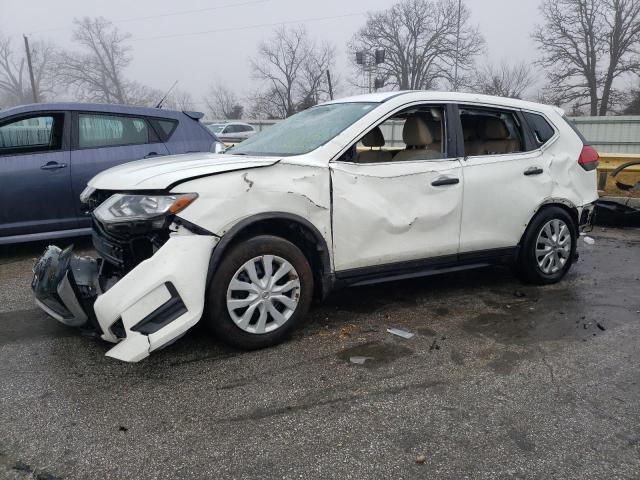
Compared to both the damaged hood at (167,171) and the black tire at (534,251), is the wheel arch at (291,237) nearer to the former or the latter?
the damaged hood at (167,171)

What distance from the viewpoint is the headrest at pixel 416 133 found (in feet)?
14.3

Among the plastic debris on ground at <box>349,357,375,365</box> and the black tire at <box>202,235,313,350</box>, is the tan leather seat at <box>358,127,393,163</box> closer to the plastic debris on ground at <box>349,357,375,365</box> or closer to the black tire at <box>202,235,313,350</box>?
the black tire at <box>202,235,313,350</box>

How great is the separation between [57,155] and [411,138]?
3.93m

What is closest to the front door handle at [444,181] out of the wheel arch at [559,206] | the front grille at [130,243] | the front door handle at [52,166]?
the wheel arch at [559,206]

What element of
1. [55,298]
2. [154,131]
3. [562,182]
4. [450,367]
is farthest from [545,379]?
[154,131]

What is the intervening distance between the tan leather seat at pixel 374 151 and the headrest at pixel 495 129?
0.95 meters

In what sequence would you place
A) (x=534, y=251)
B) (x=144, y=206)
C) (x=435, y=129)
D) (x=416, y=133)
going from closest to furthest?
1. (x=144, y=206)
2. (x=435, y=129)
3. (x=416, y=133)
4. (x=534, y=251)

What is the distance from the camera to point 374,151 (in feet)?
14.8

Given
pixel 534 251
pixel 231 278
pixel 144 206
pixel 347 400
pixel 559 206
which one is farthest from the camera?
pixel 559 206

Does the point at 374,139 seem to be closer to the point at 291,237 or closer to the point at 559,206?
the point at 291,237

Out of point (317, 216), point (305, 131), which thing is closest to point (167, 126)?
point (305, 131)

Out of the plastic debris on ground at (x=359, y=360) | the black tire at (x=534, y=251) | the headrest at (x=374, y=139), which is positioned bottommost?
the plastic debris on ground at (x=359, y=360)

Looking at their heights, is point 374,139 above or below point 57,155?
above

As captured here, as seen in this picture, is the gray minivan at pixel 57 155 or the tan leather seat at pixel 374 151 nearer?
the tan leather seat at pixel 374 151
